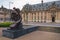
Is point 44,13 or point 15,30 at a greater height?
point 44,13

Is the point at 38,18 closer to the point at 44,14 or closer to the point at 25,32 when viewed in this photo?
the point at 44,14

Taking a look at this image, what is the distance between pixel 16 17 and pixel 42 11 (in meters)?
49.3

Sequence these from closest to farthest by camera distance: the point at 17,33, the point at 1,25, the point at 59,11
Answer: the point at 17,33, the point at 1,25, the point at 59,11

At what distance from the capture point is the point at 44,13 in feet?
201

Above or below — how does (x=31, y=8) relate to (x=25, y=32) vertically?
above

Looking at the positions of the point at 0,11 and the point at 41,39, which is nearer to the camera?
the point at 41,39

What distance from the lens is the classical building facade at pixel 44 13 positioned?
186ft

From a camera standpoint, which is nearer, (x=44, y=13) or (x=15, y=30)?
(x=15, y=30)

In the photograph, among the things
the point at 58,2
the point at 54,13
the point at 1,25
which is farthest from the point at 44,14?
the point at 1,25

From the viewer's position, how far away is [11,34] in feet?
39.7

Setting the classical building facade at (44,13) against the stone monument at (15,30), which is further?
the classical building facade at (44,13)

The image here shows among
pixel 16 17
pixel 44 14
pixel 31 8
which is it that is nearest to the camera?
pixel 16 17

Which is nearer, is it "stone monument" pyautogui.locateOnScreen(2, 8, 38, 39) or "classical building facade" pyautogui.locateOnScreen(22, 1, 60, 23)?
"stone monument" pyautogui.locateOnScreen(2, 8, 38, 39)

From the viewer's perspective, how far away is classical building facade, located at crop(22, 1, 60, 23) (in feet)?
186
